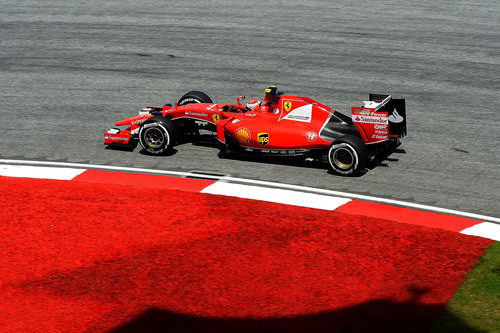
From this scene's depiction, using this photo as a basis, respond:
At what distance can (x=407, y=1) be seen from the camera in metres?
29.9

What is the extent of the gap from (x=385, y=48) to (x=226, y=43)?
526 centimetres

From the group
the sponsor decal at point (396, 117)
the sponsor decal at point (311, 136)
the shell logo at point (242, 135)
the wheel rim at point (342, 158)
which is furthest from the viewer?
the shell logo at point (242, 135)

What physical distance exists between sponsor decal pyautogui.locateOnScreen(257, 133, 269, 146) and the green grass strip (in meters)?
5.33

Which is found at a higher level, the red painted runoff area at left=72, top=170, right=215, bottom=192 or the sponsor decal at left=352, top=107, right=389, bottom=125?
the sponsor decal at left=352, top=107, right=389, bottom=125

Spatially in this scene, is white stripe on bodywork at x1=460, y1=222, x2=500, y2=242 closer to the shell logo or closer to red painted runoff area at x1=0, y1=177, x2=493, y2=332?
red painted runoff area at x1=0, y1=177, x2=493, y2=332

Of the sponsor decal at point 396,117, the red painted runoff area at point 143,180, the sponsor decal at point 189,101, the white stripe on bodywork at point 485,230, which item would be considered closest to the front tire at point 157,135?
the red painted runoff area at point 143,180

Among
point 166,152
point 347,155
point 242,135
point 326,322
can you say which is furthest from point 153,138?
point 326,322

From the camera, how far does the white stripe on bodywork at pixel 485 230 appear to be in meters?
12.4

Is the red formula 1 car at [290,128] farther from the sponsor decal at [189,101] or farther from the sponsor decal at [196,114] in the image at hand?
the sponsor decal at [189,101]

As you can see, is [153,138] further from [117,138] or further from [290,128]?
[290,128]

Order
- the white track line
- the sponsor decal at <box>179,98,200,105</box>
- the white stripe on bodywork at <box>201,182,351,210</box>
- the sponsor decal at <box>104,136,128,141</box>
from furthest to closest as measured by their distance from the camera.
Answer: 1. the sponsor decal at <box>179,98,200,105</box>
2. the sponsor decal at <box>104,136,128,141</box>
3. the white stripe on bodywork at <box>201,182,351,210</box>
4. the white track line

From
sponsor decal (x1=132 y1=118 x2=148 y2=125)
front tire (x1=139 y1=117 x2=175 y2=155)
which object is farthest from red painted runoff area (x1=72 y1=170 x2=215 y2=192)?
sponsor decal (x1=132 y1=118 x2=148 y2=125)

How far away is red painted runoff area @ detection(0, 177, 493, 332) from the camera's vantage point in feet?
33.2

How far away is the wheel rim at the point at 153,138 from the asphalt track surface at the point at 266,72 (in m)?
0.33
